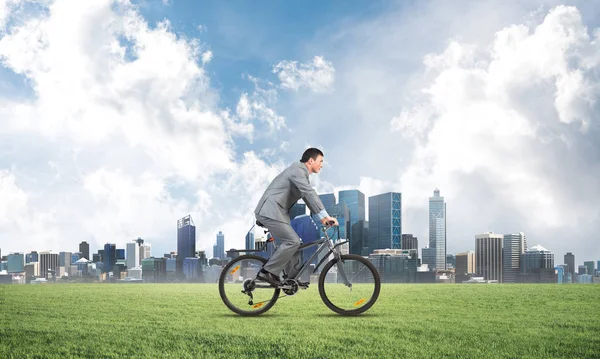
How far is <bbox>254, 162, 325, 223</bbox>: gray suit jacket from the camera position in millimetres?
9094

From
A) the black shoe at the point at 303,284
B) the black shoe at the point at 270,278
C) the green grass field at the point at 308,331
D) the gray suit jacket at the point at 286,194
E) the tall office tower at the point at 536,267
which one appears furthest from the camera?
the tall office tower at the point at 536,267

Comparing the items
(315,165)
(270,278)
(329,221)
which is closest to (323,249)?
(329,221)

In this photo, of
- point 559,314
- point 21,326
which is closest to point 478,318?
point 559,314

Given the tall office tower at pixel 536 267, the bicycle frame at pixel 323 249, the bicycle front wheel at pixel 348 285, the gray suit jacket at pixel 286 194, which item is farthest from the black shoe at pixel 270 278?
the tall office tower at pixel 536 267

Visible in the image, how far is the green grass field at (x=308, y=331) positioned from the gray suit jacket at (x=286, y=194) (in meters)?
1.76

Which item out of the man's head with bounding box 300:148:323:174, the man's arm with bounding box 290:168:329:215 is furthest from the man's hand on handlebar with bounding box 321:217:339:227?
the man's head with bounding box 300:148:323:174

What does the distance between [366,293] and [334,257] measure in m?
0.85

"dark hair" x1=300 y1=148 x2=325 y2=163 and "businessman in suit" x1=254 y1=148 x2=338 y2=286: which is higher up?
"dark hair" x1=300 y1=148 x2=325 y2=163

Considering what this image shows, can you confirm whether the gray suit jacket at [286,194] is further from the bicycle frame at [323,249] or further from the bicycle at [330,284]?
the bicycle frame at [323,249]

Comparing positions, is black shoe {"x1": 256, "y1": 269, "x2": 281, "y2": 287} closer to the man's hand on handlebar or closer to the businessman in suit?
the businessman in suit

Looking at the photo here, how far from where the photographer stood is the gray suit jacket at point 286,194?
9.09 meters

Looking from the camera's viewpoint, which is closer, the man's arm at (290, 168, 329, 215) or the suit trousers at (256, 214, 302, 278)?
the man's arm at (290, 168, 329, 215)

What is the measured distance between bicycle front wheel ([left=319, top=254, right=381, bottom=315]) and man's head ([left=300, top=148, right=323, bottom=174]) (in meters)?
1.63

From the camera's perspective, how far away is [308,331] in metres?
7.61
